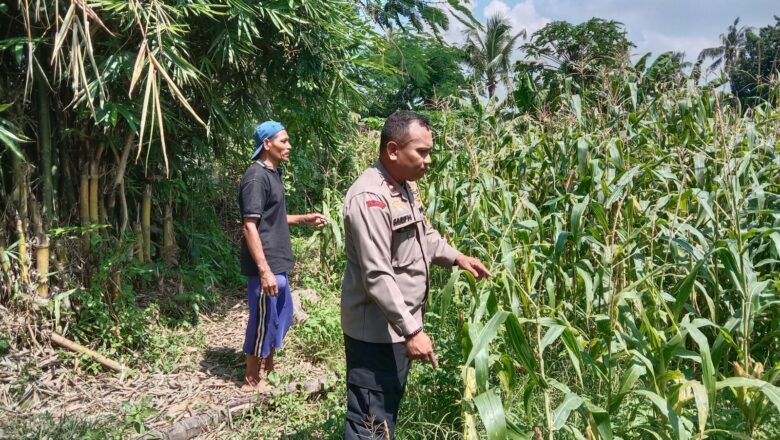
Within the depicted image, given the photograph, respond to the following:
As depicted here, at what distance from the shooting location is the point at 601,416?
64.9 inches

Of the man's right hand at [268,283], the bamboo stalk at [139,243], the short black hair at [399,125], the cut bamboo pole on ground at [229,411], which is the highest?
the short black hair at [399,125]

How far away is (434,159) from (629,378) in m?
3.35

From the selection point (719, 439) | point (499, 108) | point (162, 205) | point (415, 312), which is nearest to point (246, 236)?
point (415, 312)

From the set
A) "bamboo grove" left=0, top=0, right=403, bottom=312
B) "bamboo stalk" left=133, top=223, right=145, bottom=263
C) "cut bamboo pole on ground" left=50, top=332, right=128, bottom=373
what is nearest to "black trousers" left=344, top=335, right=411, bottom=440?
"bamboo grove" left=0, top=0, right=403, bottom=312

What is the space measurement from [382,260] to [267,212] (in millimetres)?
1361

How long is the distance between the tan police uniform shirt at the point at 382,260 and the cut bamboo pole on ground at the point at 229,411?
1.18 meters

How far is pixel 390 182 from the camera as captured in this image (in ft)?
6.75

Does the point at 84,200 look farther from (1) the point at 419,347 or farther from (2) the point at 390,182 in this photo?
(1) the point at 419,347

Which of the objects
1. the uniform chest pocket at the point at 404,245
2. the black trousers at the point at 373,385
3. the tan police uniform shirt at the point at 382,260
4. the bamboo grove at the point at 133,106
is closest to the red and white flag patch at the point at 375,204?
the tan police uniform shirt at the point at 382,260

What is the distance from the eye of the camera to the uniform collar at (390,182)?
2.04 meters

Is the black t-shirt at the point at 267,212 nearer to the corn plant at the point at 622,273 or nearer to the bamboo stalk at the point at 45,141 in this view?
the corn plant at the point at 622,273

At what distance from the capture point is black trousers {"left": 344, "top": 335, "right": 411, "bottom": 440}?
2.02 metres

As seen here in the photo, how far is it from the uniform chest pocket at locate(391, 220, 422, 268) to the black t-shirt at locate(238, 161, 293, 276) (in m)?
1.16

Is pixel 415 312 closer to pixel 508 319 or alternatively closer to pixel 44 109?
pixel 508 319
